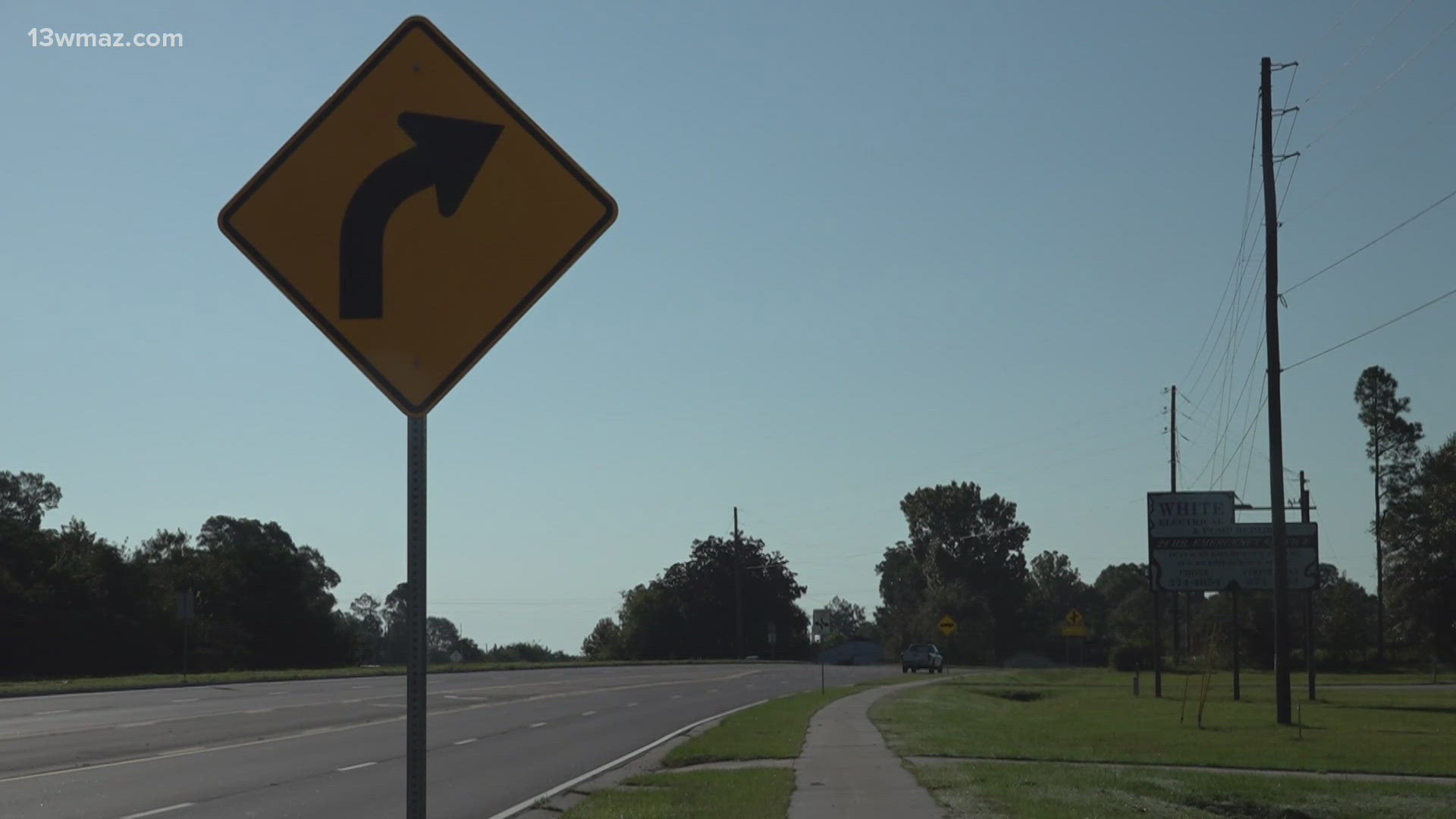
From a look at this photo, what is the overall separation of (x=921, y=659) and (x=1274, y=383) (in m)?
43.2

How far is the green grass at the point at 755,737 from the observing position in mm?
20609

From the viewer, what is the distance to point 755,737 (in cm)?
2394

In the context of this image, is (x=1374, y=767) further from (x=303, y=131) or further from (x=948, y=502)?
(x=948, y=502)

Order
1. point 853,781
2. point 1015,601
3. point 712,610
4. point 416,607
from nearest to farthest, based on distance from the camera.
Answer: point 416,607, point 853,781, point 712,610, point 1015,601

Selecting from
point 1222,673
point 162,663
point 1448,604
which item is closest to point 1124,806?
point 1222,673

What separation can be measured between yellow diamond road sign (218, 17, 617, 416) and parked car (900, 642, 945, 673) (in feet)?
226

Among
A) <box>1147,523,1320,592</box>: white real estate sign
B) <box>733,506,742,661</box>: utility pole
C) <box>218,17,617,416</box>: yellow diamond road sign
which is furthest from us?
<box>733,506,742,661</box>: utility pole

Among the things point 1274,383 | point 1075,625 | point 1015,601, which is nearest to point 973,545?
point 1015,601

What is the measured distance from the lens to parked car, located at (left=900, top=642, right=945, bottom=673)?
72000 mm

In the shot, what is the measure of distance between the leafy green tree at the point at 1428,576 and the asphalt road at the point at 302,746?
165ft

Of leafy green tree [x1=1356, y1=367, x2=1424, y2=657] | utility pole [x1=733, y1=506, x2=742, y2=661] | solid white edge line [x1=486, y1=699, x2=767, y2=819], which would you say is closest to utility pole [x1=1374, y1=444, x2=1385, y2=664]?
leafy green tree [x1=1356, y1=367, x2=1424, y2=657]

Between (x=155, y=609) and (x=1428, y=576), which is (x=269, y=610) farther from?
(x=1428, y=576)

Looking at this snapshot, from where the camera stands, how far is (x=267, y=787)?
1664 centimetres

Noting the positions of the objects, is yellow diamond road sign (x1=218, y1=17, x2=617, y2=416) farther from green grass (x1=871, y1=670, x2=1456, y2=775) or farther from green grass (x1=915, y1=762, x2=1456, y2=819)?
green grass (x1=871, y1=670, x2=1456, y2=775)
